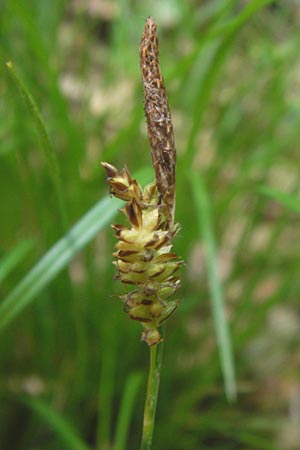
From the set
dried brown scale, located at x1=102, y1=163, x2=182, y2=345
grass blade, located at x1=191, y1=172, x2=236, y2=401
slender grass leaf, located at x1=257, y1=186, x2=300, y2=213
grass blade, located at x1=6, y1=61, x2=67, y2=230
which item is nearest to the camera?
dried brown scale, located at x1=102, y1=163, x2=182, y2=345

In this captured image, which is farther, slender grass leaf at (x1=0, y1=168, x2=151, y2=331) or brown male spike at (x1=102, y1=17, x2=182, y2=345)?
slender grass leaf at (x1=0, y1=168, x2=151, y2=331)

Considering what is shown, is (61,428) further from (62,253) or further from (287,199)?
(287,199)

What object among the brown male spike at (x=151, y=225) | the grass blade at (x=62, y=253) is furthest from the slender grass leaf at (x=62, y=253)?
the brown male spike at (x=151, y=225)

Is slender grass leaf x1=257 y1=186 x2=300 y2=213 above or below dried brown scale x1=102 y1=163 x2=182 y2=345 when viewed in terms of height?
above

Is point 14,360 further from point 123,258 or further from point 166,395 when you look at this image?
point 123,258

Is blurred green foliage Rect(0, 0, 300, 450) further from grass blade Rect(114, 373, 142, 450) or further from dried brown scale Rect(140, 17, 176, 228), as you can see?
dried brown scale Rect(140, 17, 176, 228)

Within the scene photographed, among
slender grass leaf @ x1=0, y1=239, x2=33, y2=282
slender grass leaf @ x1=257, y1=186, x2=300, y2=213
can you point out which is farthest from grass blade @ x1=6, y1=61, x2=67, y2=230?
slender grass leaf @ x1=257, y1=186, x2=300, y2=213

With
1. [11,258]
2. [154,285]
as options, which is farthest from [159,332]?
[11,258]

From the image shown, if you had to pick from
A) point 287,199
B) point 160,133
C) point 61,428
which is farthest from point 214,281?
point 160,133

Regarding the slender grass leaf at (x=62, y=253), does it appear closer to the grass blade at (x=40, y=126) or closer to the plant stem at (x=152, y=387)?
the grass blade at (x=40, y=126)
